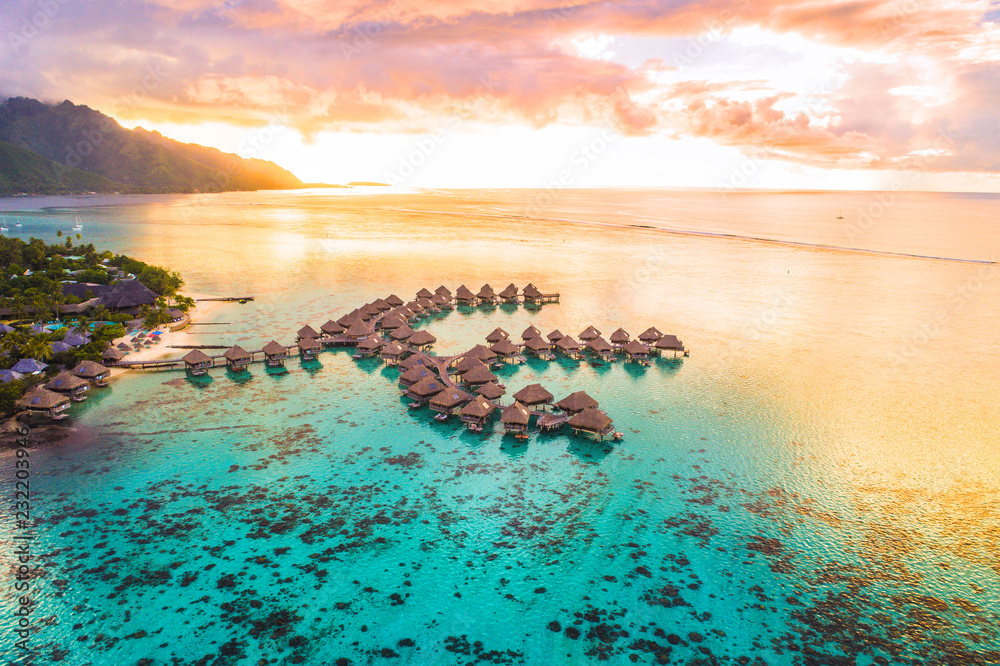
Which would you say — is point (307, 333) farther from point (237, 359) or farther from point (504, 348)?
point (504, 348)

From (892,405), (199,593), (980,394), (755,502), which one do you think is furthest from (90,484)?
(980,394)

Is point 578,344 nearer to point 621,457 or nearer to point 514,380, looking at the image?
point 514,380

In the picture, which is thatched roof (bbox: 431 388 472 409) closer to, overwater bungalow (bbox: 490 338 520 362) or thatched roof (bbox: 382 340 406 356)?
overwater bungalow (bbox: 490 338 520 362)

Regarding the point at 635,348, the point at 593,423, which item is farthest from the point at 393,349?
the point at 635,348

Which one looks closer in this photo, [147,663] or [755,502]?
[147,663]

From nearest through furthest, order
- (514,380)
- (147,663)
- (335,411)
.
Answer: (147,663)
(335,411)
(514,380)

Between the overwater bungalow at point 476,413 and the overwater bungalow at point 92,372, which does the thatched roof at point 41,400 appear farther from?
the overwater bungalow at point 476,413

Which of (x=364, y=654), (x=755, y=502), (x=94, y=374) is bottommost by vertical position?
(x=364, y=654)
